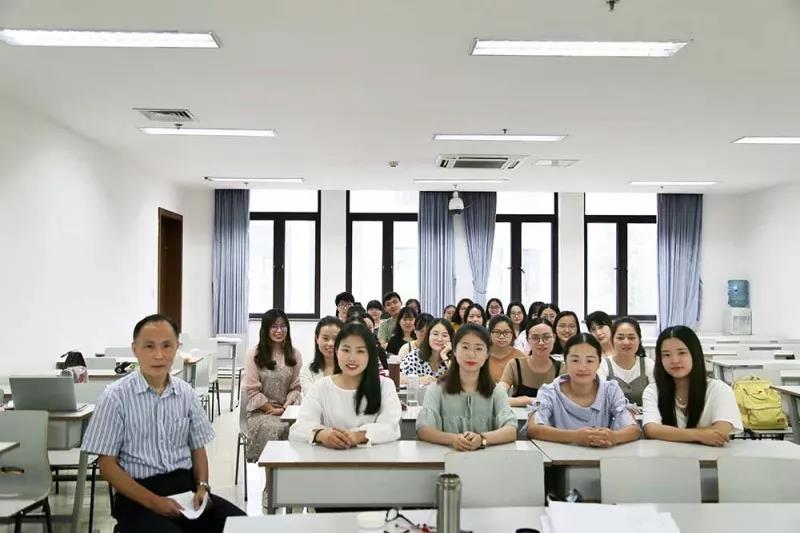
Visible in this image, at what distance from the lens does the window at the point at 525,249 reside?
11195mm

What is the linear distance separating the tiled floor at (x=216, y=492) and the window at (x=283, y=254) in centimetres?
458

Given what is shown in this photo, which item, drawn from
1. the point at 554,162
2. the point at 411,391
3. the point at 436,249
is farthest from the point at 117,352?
the point at 436,249

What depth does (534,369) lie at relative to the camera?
4.64 meters

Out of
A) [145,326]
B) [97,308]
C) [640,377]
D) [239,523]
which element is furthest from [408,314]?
[239,523]

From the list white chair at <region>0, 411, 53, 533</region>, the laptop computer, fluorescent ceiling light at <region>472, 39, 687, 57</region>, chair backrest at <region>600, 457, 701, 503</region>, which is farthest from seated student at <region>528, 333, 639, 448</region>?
the laptop computer

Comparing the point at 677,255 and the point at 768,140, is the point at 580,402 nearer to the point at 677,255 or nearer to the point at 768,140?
the point at 768,140

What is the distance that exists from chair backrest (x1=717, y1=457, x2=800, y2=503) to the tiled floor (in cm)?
301

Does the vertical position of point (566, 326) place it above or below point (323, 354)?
above

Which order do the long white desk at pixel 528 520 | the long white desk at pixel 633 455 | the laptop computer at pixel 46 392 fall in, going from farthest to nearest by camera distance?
the laptop computer at pixel 46 392
the long white desk at pixel 633 455
the long white desk at pixel 528 520

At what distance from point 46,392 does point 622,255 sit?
9642 mm

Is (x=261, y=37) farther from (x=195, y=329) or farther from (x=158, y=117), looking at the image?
(x=195, y=329)

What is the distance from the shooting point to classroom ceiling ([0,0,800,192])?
362 centimetres

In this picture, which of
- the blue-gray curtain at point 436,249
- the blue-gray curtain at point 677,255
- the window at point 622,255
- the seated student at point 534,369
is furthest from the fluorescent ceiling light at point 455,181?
the seated student at point 534,369

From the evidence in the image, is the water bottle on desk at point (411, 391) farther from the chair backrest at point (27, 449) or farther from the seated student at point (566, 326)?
the chair backrest at point (27, 449)
